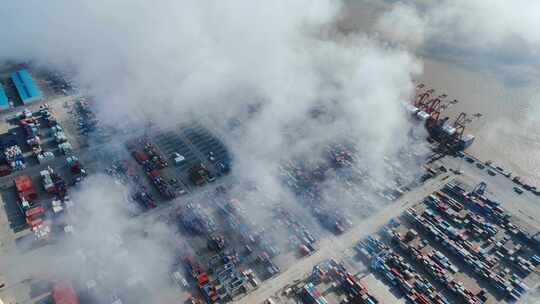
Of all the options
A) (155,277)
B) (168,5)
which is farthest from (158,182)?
(168,5)

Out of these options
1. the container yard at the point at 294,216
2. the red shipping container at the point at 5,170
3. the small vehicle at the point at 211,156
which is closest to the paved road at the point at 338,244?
the container yard at the point at 294,216

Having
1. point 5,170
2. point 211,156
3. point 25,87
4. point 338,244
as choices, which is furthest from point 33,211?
point 338,244

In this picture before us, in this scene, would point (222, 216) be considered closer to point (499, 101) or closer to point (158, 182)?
point (158, 182)

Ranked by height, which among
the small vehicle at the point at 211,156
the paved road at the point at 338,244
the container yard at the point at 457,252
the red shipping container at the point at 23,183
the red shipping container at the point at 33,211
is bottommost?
the container yard at the point at 457,252

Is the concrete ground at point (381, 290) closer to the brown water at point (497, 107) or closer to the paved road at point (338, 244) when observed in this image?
the paved road at point (338, 244)

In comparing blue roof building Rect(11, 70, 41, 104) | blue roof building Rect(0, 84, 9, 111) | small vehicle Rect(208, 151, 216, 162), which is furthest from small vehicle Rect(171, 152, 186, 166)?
blue roof building Rect(0, 84, 9, 111)

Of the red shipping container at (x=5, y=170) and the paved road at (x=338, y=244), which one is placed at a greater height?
the red shipping container at (x=5, y=170)

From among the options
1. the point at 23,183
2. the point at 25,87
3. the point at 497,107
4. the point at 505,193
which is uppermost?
the point at 25,87

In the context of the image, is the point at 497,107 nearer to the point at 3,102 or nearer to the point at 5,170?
the point at 5,170
